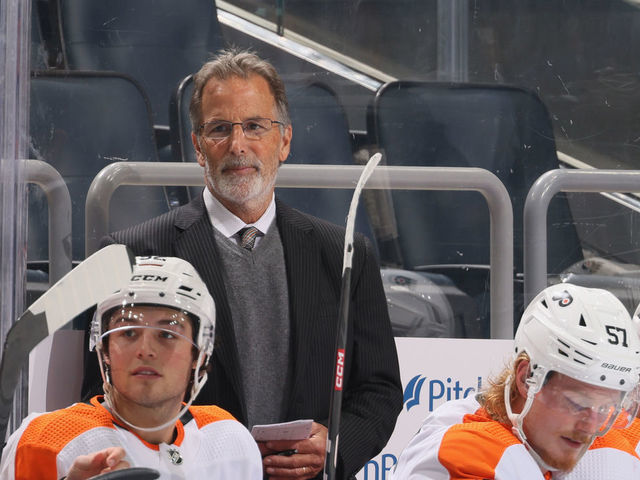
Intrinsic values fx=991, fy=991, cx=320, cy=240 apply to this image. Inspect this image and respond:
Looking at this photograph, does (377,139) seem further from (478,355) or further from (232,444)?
(232,444)

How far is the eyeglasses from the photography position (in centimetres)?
170

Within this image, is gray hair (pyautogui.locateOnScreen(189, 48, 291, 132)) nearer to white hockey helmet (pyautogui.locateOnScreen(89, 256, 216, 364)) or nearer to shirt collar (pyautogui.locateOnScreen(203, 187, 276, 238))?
shirt collar (pyautogui.locateOnScreen(203, 187, 276, 238))

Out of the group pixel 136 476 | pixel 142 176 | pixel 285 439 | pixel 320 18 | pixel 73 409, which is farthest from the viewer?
pixel 320 18

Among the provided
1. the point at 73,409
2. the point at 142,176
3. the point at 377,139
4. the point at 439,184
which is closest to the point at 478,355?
the point at 439,184

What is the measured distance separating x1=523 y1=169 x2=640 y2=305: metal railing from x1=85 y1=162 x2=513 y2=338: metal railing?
4cm

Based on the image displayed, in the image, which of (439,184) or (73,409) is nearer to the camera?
(73,409)

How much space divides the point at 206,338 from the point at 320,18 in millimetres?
1078

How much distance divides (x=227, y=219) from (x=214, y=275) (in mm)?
138

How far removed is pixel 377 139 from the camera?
2262 millimetres

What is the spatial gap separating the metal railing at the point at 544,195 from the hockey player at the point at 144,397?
1028 mm

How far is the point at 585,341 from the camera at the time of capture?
1491mm

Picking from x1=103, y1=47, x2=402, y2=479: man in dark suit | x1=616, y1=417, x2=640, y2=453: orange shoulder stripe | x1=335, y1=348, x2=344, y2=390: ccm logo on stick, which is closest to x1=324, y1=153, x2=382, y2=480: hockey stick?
x1=335, y1=348, x2=344, y2=390: ccm logo on stick

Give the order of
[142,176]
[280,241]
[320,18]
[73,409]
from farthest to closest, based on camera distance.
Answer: [320,18] → [142,176] → [280,241] → [73,409]

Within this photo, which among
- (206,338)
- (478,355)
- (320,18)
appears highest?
(320,18)
